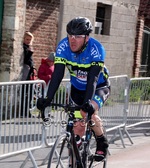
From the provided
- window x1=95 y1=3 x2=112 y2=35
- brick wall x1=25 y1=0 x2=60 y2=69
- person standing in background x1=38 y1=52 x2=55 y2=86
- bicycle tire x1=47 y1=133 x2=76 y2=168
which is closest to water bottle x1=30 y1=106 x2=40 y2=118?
bicycle tire x1=47 y1=133 x2=76 y2=168

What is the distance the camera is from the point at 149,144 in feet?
30.9

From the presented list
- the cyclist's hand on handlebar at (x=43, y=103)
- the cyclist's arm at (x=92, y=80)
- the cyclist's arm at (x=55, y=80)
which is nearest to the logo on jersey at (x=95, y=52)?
the cyclist's arm at (x=92, y=80)

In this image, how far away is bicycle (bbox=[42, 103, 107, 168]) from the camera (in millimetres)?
5386

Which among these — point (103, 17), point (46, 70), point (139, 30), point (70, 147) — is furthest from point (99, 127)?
point (139, 30)

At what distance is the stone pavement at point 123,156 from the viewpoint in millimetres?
7609

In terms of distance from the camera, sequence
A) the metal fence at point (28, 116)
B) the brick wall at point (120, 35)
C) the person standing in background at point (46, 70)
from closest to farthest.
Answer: the metal fence at point (28, 116) → the person standing in background at point (46, 70) → the brick wall at point (120, 35)

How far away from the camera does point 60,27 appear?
13.0 metres

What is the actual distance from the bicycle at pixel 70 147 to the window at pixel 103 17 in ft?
30.1

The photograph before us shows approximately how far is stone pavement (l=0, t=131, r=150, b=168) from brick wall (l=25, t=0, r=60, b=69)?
3.95m

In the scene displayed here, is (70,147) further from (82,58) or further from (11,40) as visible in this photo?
(11,40)

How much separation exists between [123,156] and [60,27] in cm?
554

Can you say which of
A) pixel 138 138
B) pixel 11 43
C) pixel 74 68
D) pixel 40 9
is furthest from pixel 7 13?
pixel 74 68

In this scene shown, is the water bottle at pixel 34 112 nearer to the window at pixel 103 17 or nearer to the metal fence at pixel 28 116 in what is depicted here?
the metal fence at pixel 28 116

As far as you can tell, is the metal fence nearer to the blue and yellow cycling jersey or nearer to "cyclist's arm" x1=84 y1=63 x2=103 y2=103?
the blue and yellow cycling jersey
